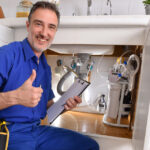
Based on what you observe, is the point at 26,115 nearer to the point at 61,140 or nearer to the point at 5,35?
the point at 61,140

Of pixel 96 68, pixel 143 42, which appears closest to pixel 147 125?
pixel 143 42

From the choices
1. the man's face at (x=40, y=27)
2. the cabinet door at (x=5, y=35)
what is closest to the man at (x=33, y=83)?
the man's face at (x=40, y=27)

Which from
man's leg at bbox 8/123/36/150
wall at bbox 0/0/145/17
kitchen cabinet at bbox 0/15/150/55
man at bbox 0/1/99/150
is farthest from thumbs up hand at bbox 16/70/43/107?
wall at bbox 0/0/145/17

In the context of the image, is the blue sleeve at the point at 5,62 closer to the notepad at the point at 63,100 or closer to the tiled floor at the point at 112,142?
the notepad at the point at 63,100

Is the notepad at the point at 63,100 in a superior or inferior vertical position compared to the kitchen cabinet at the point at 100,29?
inferior

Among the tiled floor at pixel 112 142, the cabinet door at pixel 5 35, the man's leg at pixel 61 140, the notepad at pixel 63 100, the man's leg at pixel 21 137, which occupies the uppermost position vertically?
the cabinet door at pixel 5 35

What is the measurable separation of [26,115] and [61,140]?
21cm

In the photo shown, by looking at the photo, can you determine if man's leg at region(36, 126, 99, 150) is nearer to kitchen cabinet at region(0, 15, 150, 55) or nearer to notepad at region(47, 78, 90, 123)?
notepad at region(47, 78, 90, 123)

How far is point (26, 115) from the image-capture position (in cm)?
67

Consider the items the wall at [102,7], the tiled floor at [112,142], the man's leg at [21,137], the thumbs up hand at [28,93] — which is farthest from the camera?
the wall at [102,7]

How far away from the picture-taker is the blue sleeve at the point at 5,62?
581 millimetres

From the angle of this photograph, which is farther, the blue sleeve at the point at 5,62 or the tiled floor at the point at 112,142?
the tiled floor at the point at 112,142

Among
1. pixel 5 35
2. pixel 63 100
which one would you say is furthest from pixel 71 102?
pixel 5 35

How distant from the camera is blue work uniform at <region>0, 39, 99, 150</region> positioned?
623mm
